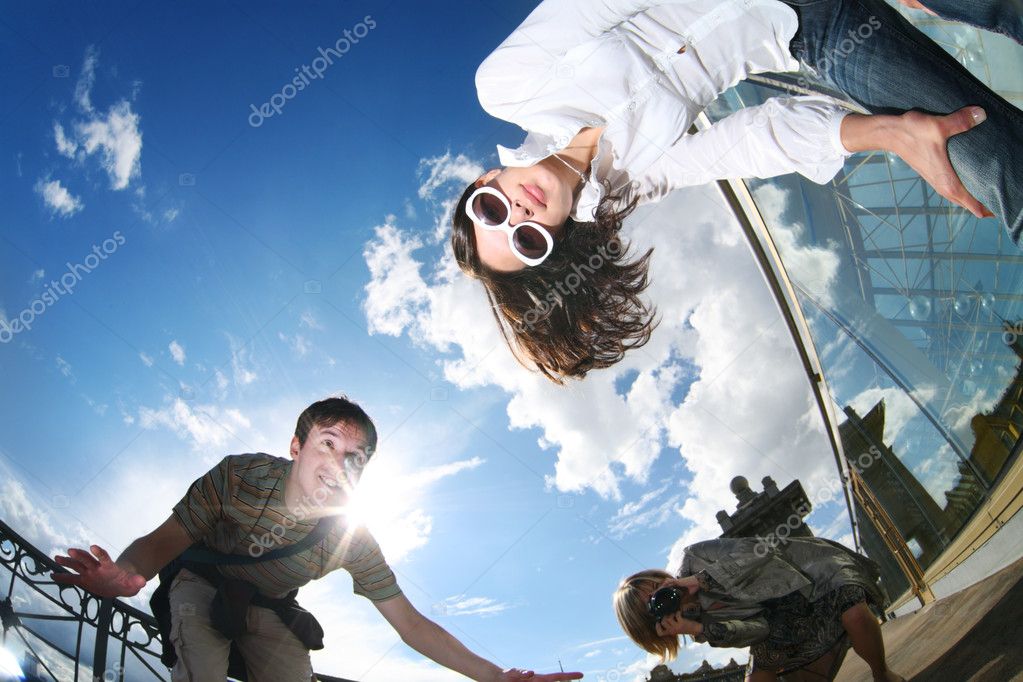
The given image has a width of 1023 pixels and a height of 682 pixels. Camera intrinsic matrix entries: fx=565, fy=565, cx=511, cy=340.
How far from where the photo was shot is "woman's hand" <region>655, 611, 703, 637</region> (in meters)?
2.19

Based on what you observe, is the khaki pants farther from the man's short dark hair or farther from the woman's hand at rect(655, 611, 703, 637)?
the woman's hand at rect(655, 611, 703, 637)

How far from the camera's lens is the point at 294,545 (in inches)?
87.0

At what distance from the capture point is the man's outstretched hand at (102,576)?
197 cm

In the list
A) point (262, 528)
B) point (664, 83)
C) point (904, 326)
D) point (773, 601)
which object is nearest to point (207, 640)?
point (262, 528)

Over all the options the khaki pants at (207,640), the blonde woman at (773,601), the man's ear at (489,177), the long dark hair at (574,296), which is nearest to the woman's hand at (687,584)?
the blonde woman at (773,601)

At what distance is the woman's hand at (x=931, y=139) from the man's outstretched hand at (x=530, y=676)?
2.05 m

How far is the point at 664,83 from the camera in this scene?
1768 mm

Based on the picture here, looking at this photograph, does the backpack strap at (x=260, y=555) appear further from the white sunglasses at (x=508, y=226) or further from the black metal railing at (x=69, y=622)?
the white sunglasses at (x=508, y=226)

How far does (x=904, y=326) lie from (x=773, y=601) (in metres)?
1.92

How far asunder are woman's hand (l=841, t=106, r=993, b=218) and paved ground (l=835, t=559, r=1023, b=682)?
104 cm

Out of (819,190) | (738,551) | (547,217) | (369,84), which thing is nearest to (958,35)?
(819,190)

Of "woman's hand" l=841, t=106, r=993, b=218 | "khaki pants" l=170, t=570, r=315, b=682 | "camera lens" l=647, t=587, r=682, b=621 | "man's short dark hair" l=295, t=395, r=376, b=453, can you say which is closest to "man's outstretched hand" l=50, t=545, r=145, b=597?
"khaki pants" l=170, t=570, r=315, b=682

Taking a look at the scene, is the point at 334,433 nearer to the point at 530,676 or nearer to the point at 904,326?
the point at 530,676

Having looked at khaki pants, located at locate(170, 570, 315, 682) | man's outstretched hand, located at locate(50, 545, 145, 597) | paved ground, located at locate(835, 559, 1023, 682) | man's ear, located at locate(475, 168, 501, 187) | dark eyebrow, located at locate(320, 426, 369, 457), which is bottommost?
paved ground, located at locate(835, 559, 1023, 682)
